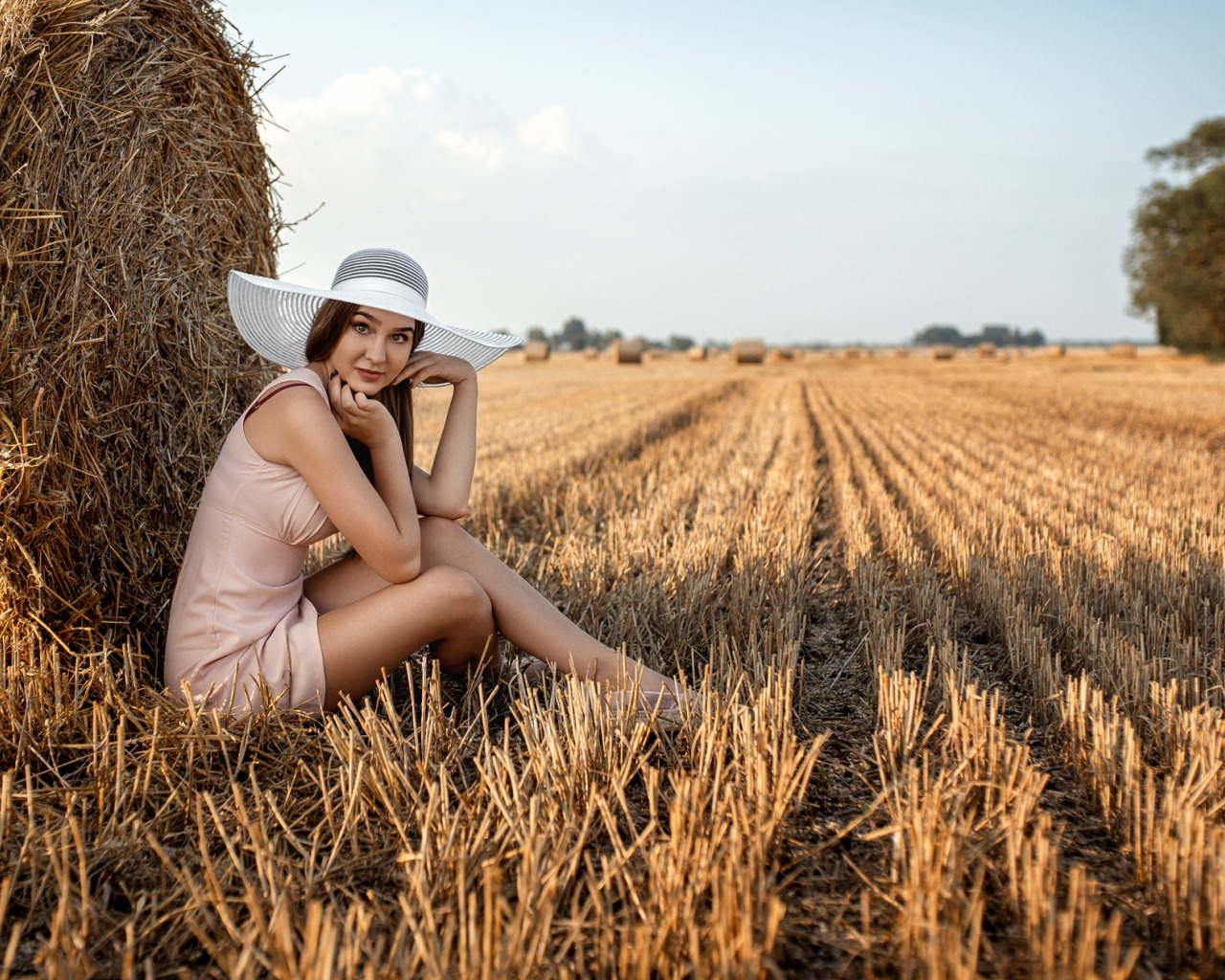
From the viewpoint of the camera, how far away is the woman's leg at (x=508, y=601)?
2598mm

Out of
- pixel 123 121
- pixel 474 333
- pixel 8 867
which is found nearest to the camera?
pixel 8 867

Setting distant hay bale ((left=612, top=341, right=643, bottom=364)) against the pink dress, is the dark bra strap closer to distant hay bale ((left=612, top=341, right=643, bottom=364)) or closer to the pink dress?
the pink dress

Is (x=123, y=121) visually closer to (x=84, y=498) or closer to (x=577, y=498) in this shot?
(x=84, y=498)

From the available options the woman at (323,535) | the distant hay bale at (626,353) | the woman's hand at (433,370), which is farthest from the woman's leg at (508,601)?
the distant hay bale at (626,353)

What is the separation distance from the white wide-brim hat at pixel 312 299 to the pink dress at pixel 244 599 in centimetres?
26

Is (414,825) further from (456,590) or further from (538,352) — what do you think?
(538,352)

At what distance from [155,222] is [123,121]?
11.7 inches

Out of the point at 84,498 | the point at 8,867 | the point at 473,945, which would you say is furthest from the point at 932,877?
the point at 84,498

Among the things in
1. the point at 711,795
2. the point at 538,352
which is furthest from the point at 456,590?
the point at 538,352

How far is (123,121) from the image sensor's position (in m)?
2.59

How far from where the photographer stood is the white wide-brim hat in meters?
2.39

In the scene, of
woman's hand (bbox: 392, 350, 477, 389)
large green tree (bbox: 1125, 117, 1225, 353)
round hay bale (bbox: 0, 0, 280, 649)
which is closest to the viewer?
round hay bale (bbox: 0, 0, 280, 649)

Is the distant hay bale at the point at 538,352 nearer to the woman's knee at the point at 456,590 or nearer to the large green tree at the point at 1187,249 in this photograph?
the large green tree at the point at 1187,249

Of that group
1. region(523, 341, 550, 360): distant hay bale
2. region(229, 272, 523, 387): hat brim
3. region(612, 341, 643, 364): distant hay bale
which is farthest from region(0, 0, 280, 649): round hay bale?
region(523, 341, 550, 360): distant hay bale
